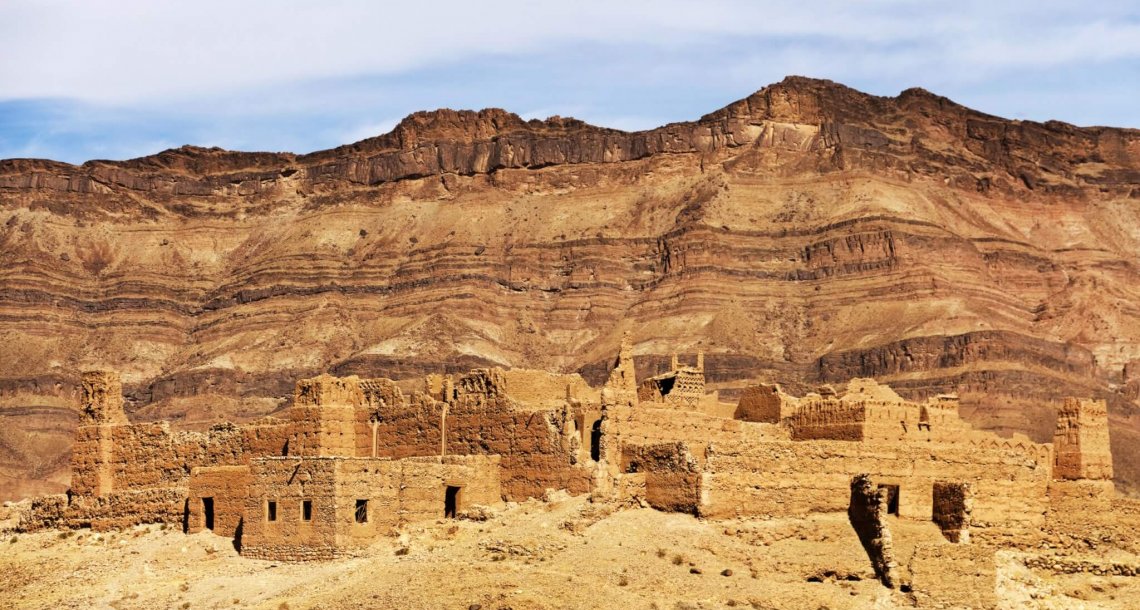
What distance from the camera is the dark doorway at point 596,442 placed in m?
48.2

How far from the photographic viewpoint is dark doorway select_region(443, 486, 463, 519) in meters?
48.1

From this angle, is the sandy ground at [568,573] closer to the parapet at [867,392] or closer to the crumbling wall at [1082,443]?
the parapet at [867,392]

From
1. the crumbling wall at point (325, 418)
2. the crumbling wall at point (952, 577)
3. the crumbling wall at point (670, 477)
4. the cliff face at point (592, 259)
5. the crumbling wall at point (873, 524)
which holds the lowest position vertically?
the crumbling wall at point (952, 577)

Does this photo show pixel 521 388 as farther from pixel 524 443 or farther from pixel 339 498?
pixel 339 498

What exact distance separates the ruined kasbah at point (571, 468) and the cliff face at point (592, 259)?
70.7 meters

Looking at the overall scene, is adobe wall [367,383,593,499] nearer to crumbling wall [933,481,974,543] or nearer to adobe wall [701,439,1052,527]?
adobe wall [701,439,1052,527]

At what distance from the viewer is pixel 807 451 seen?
4697cm

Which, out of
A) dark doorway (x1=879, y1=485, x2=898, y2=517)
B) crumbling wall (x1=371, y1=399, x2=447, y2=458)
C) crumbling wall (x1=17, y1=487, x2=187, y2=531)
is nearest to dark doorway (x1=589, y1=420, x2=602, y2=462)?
crumbling wall (x1=371, y1=399, x2=447, y2=458)

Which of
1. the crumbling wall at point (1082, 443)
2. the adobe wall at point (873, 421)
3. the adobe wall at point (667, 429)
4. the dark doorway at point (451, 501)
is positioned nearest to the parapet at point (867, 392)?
the adobe wall at point (873, 421)

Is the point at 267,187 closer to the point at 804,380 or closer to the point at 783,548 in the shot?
the point at 804,380

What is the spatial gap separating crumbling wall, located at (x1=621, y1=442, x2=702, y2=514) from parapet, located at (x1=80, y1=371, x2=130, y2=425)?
16495mm

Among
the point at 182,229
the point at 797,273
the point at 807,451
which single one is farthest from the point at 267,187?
the point at 807,451

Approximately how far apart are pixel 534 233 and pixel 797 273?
24.9 metres

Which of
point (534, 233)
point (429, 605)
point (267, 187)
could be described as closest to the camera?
point (429, 605)
